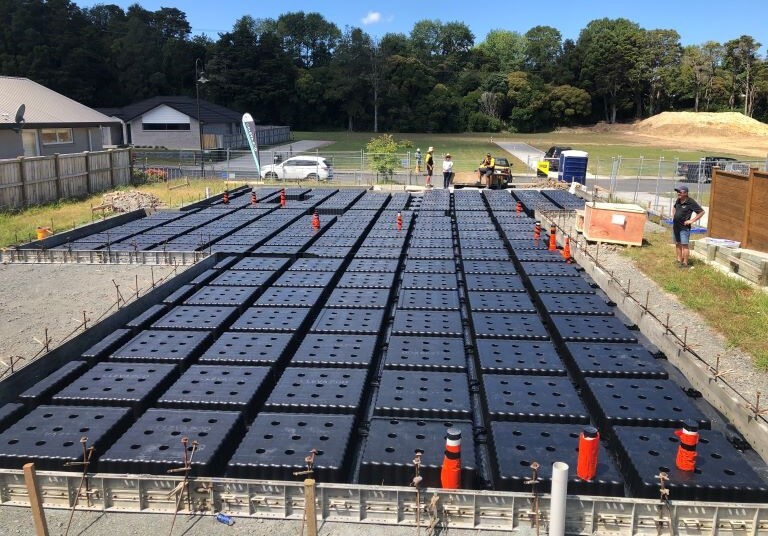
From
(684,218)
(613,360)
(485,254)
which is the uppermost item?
(684,218)

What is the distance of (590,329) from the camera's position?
337 inches

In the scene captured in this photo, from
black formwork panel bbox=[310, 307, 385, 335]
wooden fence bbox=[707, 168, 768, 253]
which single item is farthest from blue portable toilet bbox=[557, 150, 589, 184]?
black formwork panel bbox=[310, 307, 385, 335]

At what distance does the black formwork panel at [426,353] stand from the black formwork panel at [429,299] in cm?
143

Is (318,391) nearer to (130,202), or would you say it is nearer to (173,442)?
(173,442)

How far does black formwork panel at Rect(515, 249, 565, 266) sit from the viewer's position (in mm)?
12852

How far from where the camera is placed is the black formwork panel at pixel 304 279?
35.6 feet

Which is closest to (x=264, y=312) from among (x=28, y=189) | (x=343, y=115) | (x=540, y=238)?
(x=540, y=238)

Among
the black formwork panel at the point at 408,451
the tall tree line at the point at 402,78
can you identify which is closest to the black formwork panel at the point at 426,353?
the black formwork panel at the point at 408,451

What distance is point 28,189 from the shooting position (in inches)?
917

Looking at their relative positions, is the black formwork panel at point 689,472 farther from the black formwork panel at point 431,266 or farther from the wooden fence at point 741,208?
the wooden fence at point 741,208

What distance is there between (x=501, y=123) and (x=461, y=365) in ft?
300

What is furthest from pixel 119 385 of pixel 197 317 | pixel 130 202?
pixel 130 202

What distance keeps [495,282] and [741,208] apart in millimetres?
8226

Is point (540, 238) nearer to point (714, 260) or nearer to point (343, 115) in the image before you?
point (714, 260)
